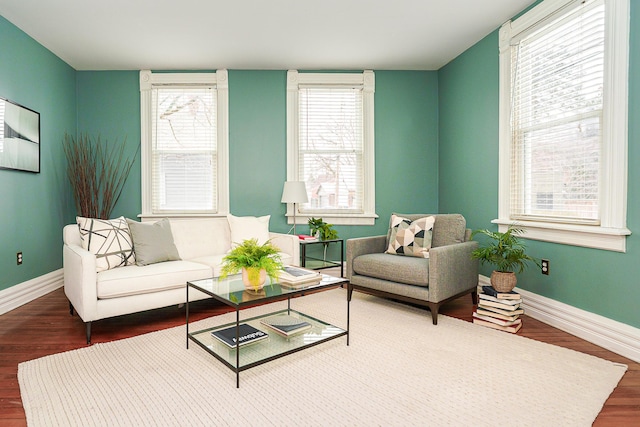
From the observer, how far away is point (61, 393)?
194 centimetres

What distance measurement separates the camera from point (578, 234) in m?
2.79

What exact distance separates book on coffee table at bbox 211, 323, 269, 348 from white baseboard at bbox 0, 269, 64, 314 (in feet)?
7.75

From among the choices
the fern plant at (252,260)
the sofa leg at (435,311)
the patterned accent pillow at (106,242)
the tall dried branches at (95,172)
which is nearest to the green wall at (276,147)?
the tall dried branches at (95,172)

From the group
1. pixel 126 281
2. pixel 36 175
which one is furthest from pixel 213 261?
pixel 36 175

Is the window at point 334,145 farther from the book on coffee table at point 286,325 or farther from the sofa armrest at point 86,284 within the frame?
the sofa armrest at point 86,284

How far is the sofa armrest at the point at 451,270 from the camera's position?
2.94m

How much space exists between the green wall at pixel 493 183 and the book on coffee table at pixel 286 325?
6.79 feet

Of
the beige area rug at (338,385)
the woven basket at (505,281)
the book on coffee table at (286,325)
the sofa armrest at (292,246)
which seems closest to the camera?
the beige area rug at (338,385)

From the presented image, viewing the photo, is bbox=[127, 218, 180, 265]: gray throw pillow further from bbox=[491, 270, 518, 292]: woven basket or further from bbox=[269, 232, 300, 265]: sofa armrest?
bbox=[491, 270, 518, 292]: woven basket

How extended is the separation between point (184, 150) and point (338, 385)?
12.5 ft

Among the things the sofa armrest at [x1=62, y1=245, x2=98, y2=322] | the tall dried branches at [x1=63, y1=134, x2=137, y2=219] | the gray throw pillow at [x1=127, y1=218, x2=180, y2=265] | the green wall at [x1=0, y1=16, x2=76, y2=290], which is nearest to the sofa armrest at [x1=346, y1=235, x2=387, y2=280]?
the gray throw pillow at [x1=127, y1=218, x2=180, y2=265]

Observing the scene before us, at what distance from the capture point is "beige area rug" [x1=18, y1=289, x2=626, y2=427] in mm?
1730

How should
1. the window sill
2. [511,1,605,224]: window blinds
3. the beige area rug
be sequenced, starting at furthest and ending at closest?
[511,1,605,224]: window blinds, the window sill, the beige area rug

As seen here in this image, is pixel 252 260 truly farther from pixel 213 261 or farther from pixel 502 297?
pixel 502 297
